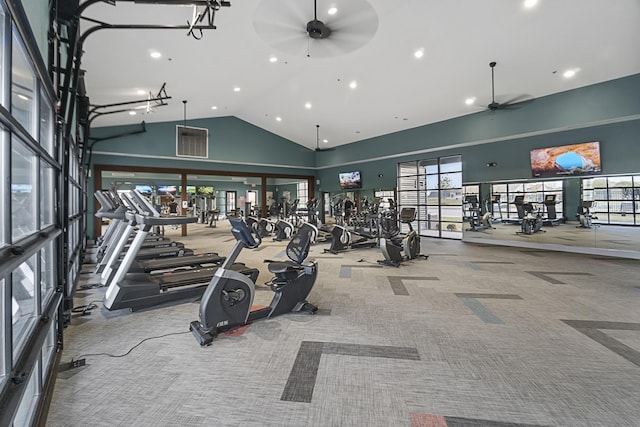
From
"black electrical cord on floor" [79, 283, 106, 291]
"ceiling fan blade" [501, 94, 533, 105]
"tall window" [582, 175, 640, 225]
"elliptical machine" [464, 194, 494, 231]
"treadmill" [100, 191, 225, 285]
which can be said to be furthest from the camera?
"elliptical machine" [464, 194, 494, 231]

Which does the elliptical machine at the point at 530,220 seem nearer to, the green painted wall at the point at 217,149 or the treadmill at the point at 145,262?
the treadmill at the point at 145,262

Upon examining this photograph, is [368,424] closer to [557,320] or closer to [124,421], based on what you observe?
[124,421]

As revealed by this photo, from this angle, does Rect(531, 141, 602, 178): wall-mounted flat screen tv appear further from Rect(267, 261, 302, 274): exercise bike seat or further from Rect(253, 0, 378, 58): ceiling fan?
Rect(267, 261, 302, 274): exercise bike seat

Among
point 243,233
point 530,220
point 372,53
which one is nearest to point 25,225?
point 243,233

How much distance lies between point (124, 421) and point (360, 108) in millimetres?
9627

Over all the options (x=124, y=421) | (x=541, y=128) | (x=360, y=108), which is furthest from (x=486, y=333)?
(x=360, y=108)

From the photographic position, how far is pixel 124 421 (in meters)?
1.65

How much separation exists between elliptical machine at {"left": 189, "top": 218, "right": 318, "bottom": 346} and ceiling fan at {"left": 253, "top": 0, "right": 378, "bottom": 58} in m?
2.67

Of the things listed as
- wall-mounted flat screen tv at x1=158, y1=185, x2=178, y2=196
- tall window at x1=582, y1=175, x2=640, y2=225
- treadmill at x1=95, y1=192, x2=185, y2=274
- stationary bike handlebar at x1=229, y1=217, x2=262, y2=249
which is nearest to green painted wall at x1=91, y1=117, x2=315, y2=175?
treadmill at x1=95, y1=192, x2=185, y2=274

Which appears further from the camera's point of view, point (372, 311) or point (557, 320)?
point (372, 311)

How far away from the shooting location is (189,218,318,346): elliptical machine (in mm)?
2626

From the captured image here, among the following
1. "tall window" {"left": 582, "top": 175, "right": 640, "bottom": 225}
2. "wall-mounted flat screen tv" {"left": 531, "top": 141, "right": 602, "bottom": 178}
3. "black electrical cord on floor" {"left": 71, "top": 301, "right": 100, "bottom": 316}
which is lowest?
"black electrical cord on floor" {"left": 71, "top": 301, "right": 100, "bottom": 316}

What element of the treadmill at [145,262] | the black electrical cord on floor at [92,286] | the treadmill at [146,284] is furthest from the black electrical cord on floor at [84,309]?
the black electrical cord on floor at [92,286]

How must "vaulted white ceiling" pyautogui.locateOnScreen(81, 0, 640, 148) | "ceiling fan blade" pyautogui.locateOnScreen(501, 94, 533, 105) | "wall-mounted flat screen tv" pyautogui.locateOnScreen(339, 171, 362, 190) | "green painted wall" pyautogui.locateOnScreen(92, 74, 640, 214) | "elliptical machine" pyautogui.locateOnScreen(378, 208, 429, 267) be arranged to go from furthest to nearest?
"wall-mounted flat screen tv" pyautogui.locateOnScreen(339, 171, 362, 190), "ceiling fan blade" pyautogui.locateOnScreen(501, 94, 533, 105), "green painted wall" pyautogui.locateOnScreen(92, 74, 640, 214), "elliptical machine" pyautogui.locateOnScreen(378, 208, 429, 267), "vaulted white ceiling" pyautogui.locateOnScreen(81, 0, 640, 148)
